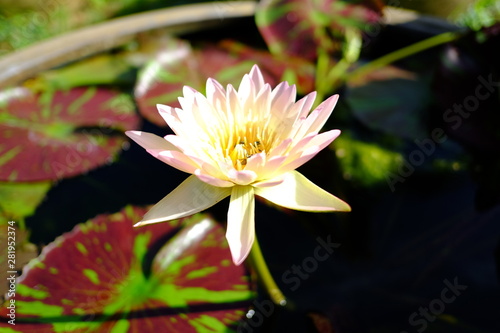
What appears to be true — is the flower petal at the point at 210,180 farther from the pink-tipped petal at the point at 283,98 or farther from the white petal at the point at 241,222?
the pink-tipped petal at the point at 283,98

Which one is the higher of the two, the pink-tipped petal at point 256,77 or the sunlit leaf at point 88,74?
the sunlit leaf at point 88,74

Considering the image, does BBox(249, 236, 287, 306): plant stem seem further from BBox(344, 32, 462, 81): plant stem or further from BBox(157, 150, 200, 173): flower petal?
BBox(344, 32, 462, 81): plant stem

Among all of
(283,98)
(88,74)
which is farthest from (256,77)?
(88,74)

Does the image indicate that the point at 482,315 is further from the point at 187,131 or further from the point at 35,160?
the point at 35,160

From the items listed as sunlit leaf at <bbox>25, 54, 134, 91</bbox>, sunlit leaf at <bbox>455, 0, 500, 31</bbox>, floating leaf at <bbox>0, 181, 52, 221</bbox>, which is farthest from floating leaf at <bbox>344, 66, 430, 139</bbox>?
floating leaf at <bbox>0, 181, 52, 221</bbox>

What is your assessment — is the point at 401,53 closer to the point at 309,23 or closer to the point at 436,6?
the point at 309,23

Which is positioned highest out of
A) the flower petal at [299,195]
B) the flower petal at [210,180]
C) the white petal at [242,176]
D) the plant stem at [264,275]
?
the flower petal at [210,180]

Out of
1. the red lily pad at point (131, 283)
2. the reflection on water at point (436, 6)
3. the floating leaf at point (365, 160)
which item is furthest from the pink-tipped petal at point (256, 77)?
the reflection on water at point (436, 6)

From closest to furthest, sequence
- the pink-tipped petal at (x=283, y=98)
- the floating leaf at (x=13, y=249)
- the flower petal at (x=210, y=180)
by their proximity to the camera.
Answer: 1. the flower petal at (x=210, y=180)
2. the pink-tipped petal at (x=283, y=98)
3. the floating leaf at (x=13, y=249)

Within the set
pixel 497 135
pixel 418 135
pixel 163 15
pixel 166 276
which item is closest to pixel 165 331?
pixel 166 276
